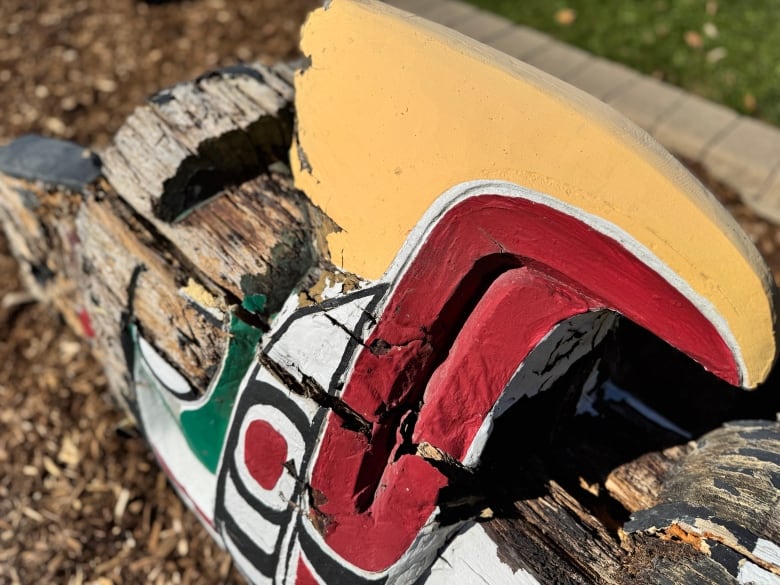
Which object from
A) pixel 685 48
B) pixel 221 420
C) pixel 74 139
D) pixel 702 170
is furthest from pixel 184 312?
pixel 685 48

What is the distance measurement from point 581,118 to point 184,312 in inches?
30.9

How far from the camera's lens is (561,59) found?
9.66ft

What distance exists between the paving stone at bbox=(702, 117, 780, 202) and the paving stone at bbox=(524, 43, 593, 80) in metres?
0.64

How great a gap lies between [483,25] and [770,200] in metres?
1.40

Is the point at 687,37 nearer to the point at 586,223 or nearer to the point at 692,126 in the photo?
the point at 692,126

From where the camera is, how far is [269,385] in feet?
3.63

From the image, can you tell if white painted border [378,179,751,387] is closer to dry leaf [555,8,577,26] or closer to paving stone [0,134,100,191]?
paving stone [0,134,100,191]

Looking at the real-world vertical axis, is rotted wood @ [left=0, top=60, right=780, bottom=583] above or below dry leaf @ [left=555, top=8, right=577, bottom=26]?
below

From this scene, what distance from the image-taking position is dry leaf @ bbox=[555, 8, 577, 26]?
3.18 meters

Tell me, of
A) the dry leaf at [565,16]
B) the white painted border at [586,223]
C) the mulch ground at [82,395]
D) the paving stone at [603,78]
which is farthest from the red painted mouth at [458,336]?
the dry leaf at [565,16]

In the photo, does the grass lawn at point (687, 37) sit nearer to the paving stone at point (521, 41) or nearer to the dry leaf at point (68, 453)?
the paving stone at point (521, 41)

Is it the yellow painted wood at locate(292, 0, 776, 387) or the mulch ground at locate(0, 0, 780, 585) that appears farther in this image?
the mulch ground at locate(0, 0, 780, 585)

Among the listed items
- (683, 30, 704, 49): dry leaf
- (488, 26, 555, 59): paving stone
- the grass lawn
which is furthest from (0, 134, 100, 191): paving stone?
(683, 30, 704, 49): dry leaf

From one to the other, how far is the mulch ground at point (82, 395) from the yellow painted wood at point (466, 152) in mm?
1037
